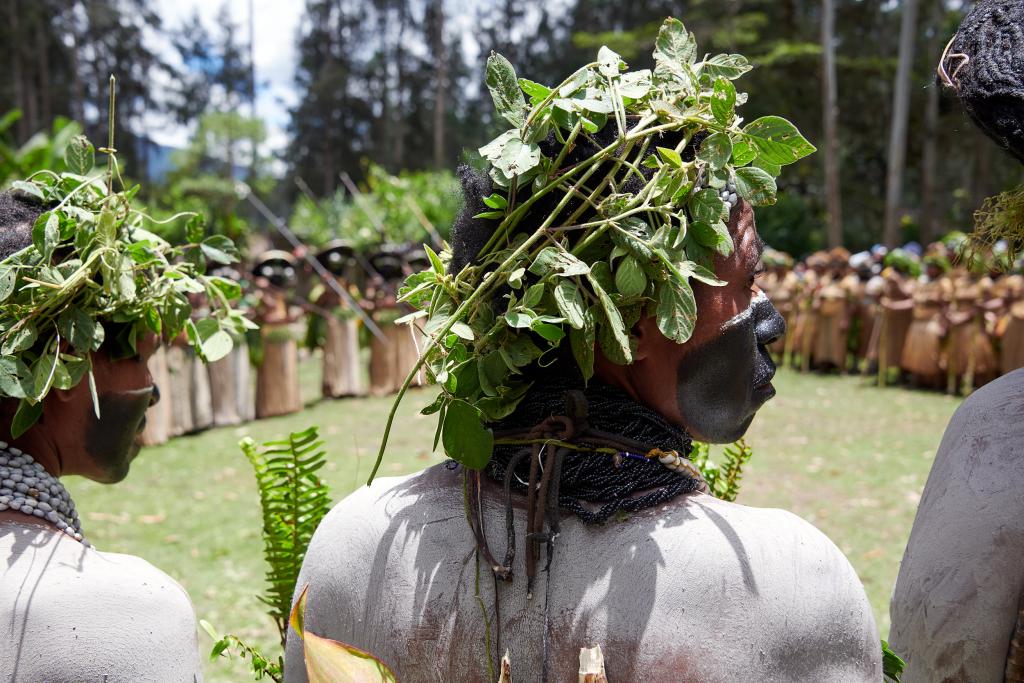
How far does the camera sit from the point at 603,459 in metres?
1.44

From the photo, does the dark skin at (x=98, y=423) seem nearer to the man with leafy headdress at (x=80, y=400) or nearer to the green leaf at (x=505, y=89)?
the man with leafy headdress at (x=80, y=400)

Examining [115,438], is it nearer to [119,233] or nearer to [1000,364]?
[119,233]

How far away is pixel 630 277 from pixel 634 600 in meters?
0.49

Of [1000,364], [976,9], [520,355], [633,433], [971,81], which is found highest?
[976,9]

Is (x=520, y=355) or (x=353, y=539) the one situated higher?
(x=520, y=355)

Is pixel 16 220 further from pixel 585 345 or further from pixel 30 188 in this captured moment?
pixel 585 345

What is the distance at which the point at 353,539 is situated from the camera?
1.60 metres

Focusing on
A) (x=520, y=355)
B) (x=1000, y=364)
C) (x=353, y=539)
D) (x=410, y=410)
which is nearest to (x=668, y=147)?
(x=520, y=355)

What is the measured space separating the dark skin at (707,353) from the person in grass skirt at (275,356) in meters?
10.1

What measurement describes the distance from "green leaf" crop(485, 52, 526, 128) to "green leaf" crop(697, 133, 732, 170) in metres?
Result: 0.32

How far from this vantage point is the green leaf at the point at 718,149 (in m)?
1.45

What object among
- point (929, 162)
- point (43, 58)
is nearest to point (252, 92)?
point (43, 58)

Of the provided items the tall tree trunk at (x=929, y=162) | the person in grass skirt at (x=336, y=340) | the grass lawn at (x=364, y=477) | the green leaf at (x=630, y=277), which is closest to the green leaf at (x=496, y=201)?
the green leaf at (x=630, y=277)

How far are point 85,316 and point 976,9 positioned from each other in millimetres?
1906
